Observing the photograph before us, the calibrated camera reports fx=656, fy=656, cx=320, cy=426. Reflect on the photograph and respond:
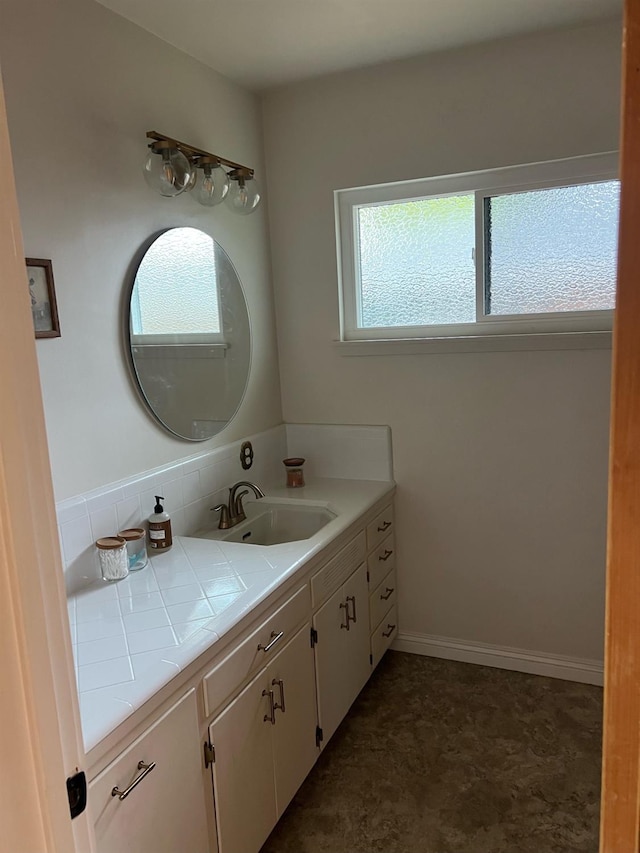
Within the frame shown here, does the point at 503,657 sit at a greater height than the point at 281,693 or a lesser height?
lesser

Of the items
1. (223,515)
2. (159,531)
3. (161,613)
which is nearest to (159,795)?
(161,613)

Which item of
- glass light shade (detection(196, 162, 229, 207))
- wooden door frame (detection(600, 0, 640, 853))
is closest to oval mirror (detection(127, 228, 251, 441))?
glass light shade (detection(196, 162, 229, 207))

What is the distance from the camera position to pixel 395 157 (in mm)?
2660

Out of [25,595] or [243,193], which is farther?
[243,193]

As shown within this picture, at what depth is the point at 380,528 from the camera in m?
2.73

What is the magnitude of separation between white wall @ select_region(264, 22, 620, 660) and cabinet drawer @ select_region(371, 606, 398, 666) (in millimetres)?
91

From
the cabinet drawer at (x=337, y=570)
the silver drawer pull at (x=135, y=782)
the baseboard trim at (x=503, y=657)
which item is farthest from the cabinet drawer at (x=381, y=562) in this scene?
the silver drawer pull at (x=135, y=782)

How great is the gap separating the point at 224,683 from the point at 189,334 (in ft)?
4.13

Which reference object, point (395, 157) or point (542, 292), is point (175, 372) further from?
point (542, 292)

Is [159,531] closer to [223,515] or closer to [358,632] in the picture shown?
[223,515]

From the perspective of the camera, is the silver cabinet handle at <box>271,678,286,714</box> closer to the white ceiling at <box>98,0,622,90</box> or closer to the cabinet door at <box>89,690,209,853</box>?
the cabinet door at <box>89,690,209,853</box>

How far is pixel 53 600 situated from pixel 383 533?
2.12 m

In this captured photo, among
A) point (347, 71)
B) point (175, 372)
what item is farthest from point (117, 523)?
point (347, 71)

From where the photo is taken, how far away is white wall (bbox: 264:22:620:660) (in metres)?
2.43
